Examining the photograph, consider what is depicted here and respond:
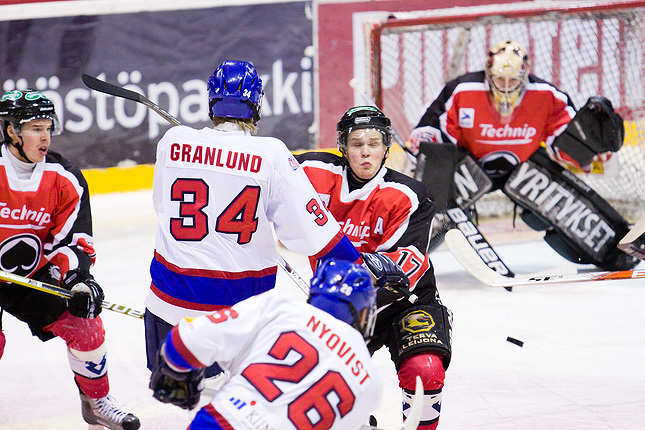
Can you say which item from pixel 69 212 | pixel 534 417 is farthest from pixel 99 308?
pixel 534 417

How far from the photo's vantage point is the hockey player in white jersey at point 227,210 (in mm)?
2088

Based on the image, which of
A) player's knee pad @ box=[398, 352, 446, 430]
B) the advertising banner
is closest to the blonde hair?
player's knee pad @ box=[398, 352, 446, 430]

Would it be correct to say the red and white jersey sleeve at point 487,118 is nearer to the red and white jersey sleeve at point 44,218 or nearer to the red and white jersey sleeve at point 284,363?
the red and white jersey sleeve at point 44,218

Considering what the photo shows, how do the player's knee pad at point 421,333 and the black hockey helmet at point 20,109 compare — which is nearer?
the player's knee pad at point 421,333

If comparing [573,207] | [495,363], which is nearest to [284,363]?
[495,363]

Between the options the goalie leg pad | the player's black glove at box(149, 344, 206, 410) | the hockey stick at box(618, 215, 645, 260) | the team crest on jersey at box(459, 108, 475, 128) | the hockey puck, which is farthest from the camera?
the team crest on jersey at box(459, 108, 475, 128)

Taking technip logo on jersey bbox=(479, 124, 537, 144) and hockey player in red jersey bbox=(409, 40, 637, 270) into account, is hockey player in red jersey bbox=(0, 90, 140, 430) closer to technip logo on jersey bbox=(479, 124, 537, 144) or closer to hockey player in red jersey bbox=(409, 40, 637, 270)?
hockey player in red jersey bbox=(409, 40, 637, 270)

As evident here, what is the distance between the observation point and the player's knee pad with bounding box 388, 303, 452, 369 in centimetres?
232

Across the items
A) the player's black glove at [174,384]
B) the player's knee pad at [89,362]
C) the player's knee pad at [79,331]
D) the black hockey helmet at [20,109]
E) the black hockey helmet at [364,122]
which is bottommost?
the player's knee pad at [89,362]

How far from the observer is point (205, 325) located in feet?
5.32

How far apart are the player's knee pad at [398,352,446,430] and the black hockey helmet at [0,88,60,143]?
132 cm

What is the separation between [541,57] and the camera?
609 cm

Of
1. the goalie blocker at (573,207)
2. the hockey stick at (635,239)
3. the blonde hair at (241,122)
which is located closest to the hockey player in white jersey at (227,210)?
the blonde hair at (241,122)

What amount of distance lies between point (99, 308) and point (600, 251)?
284 cm
